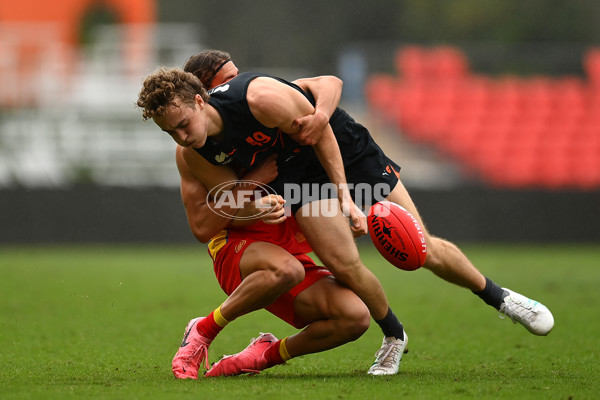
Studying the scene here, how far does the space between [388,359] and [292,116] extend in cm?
128

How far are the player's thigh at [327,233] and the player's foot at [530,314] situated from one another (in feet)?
3.10

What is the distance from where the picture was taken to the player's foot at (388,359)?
424 cm

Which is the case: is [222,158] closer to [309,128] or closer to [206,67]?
[309,128]

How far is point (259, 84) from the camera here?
4145 millimetres

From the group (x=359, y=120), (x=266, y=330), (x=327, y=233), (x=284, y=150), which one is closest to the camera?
(x=327, y=233)

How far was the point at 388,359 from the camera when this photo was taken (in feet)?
14.1

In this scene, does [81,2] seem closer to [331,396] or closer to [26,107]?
[26,107]

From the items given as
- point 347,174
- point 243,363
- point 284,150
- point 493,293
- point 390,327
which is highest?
point 284,150

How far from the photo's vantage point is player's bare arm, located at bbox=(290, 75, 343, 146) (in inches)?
163

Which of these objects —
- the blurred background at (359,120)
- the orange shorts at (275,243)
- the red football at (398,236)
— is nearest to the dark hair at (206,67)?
the orange shorts at (275,243)

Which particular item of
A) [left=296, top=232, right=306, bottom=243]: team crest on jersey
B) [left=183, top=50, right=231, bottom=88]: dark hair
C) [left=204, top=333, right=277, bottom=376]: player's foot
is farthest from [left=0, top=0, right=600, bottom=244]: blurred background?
[left=204, top=333, right=277, bottom=376]: player's foot

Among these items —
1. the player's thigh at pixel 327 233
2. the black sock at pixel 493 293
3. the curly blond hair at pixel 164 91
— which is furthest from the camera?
the black sock at pixel 493 293

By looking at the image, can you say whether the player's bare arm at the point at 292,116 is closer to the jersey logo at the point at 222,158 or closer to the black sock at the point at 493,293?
the jersey logo at the point at 222,158

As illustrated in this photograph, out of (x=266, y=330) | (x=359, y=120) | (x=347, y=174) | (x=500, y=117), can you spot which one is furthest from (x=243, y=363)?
(x=500, y=117)
